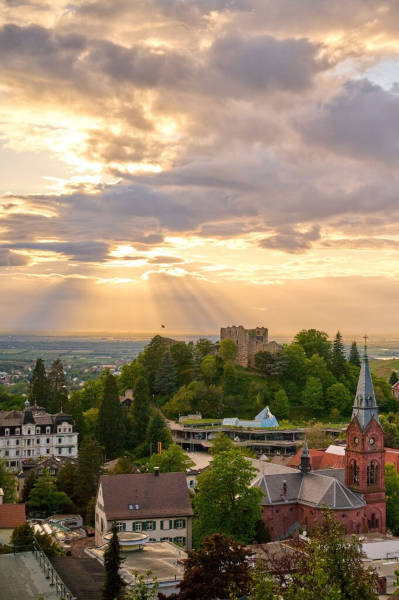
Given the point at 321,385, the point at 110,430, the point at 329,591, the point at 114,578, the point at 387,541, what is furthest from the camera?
the point at 321,385

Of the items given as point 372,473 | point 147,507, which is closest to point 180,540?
point 147,507

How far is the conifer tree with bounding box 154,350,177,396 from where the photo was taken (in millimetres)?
120688

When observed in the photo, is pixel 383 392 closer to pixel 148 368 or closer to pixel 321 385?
pixel 321 385

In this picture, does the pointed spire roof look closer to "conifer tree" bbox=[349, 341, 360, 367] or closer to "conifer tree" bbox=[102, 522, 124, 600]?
"conifer tree" bbox=[102, 522, 124, 600]

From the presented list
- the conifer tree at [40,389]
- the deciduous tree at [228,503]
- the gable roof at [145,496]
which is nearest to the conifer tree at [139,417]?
the conifer tree at [40,389]

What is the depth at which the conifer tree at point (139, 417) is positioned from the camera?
96062 mm

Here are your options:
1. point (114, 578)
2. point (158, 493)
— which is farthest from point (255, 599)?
point (158, 493)

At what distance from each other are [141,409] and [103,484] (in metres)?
40.7

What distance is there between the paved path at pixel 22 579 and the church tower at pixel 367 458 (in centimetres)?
3386

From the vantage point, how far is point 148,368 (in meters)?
125

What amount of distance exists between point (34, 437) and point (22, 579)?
5805cm

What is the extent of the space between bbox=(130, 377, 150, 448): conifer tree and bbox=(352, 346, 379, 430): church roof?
37.3m

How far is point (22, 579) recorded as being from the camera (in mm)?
34844

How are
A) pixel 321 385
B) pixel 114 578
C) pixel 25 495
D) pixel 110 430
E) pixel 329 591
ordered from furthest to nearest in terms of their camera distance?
pixel 321 385 < pixel 110 430 < pixel 25 495 < pixel 114 578 < pixel 329 591
